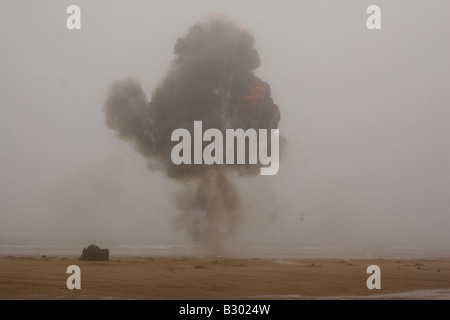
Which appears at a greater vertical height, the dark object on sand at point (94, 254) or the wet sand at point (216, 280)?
the dark object on sand at point (94, 254)

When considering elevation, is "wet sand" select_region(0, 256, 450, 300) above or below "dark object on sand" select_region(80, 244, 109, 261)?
below

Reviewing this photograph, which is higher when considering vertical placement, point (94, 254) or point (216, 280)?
point (94, 254)

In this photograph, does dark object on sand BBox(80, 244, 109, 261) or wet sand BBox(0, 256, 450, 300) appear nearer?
wet sand BBox(0, 256, 450, 300)

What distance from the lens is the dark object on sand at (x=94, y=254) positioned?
36.8 metres

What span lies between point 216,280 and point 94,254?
11.5m

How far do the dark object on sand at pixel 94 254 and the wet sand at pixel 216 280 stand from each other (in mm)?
662

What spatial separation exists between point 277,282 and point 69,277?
411 inches

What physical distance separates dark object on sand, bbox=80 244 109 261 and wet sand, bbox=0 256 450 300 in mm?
662

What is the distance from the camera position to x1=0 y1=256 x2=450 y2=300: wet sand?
2542 centimetres

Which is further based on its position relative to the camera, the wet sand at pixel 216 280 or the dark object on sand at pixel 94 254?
the dark object on sand at pixel 94 254

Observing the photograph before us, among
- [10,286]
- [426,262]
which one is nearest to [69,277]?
[10,286]

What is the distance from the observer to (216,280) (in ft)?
94.6

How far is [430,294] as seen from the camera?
25672 millimetres
